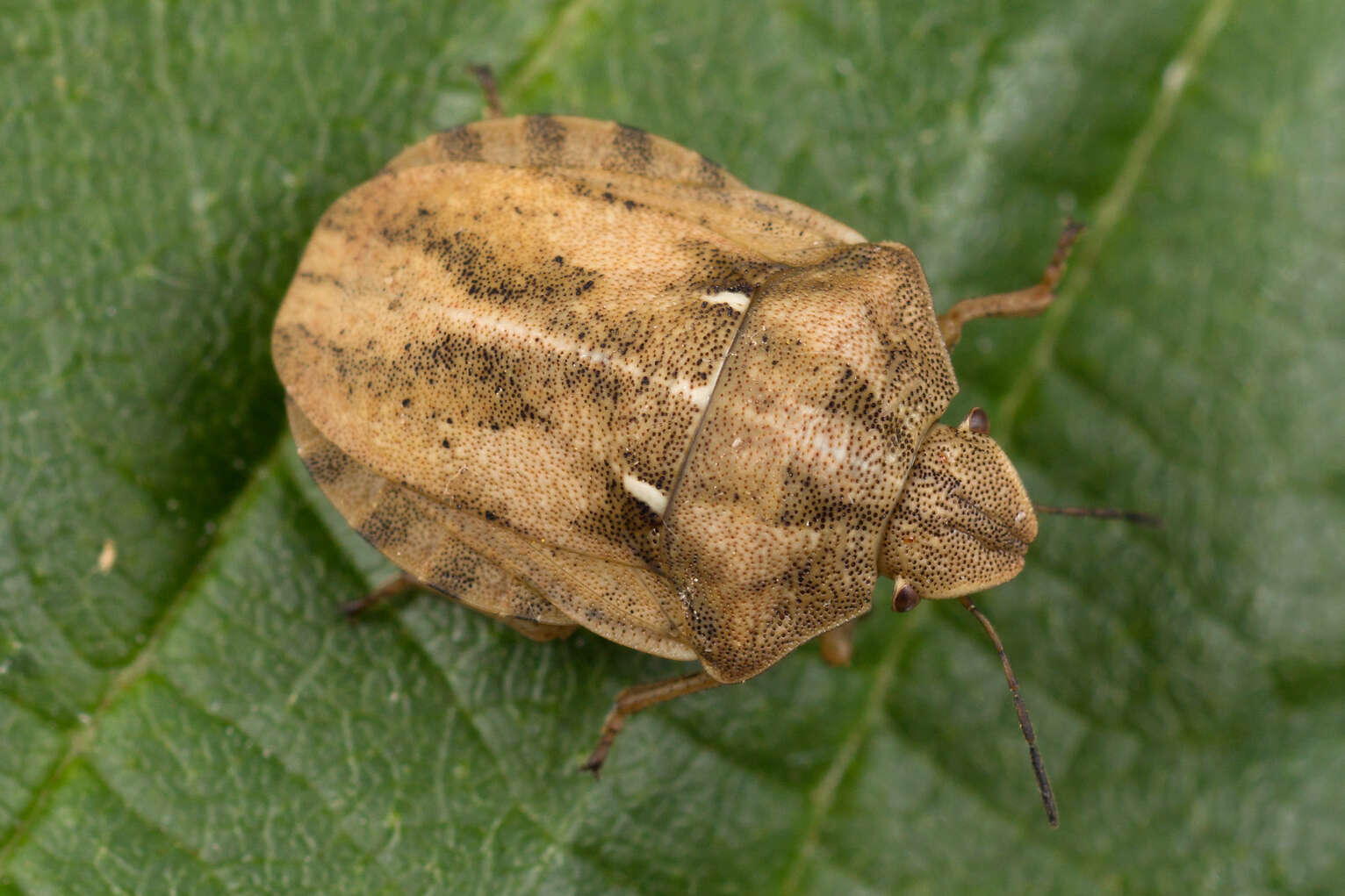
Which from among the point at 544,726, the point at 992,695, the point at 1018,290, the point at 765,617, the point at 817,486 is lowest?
the point at 544,726

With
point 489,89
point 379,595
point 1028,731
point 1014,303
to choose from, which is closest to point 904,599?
point 1028,731

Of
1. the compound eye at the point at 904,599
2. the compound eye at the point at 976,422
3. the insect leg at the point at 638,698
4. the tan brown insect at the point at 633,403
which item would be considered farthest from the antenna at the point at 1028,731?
the insect leg at the point at 638,698

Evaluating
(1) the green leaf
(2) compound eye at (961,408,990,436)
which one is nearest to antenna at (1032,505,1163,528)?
(1) the green leaf

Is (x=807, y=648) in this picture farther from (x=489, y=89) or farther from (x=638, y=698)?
(x=489, y=89)

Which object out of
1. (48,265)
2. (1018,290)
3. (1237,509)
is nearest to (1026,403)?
(1018,290)

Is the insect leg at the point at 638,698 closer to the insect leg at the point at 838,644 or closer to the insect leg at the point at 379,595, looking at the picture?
the insect leg at the point at 838,644

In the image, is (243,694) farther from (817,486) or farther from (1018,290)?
(1018,290)
